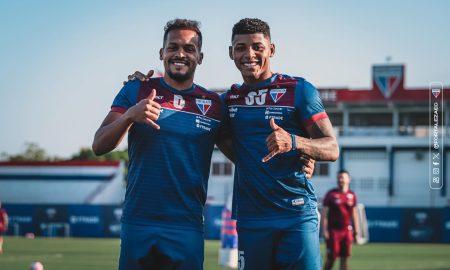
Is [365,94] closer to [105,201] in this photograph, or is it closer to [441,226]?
[105,201]

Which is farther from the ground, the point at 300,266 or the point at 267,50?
the point at 267,50

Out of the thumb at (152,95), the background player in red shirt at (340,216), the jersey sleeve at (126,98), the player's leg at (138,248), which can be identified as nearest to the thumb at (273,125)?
the thumb at (152,95)

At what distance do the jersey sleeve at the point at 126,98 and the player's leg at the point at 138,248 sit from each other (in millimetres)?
844

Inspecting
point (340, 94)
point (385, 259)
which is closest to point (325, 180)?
point (340, 94)

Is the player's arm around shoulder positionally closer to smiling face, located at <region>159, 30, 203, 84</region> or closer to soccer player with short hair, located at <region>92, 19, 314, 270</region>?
soccer player with short hair, located at <region>92, 19, 314, 270</region>

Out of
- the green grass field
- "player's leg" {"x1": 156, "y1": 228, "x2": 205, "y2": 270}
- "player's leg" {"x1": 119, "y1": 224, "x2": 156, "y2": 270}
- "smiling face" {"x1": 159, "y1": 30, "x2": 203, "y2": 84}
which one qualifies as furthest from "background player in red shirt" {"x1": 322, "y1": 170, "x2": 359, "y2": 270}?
"player's leg" {"x1": 119, "y1": 224, "x2": 156, "y2": 270}

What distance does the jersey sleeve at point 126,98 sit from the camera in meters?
5.79

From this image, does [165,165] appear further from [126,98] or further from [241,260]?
[241,260]

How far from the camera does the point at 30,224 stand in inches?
1574

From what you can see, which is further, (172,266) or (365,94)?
(365,94)

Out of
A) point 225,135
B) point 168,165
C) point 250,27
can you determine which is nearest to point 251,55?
point 250,27

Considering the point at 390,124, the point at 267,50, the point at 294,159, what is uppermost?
the point at 390,124

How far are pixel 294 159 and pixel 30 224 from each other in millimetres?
35683

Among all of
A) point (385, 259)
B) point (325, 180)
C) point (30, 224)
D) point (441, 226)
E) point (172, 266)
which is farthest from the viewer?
point (325, 180)
